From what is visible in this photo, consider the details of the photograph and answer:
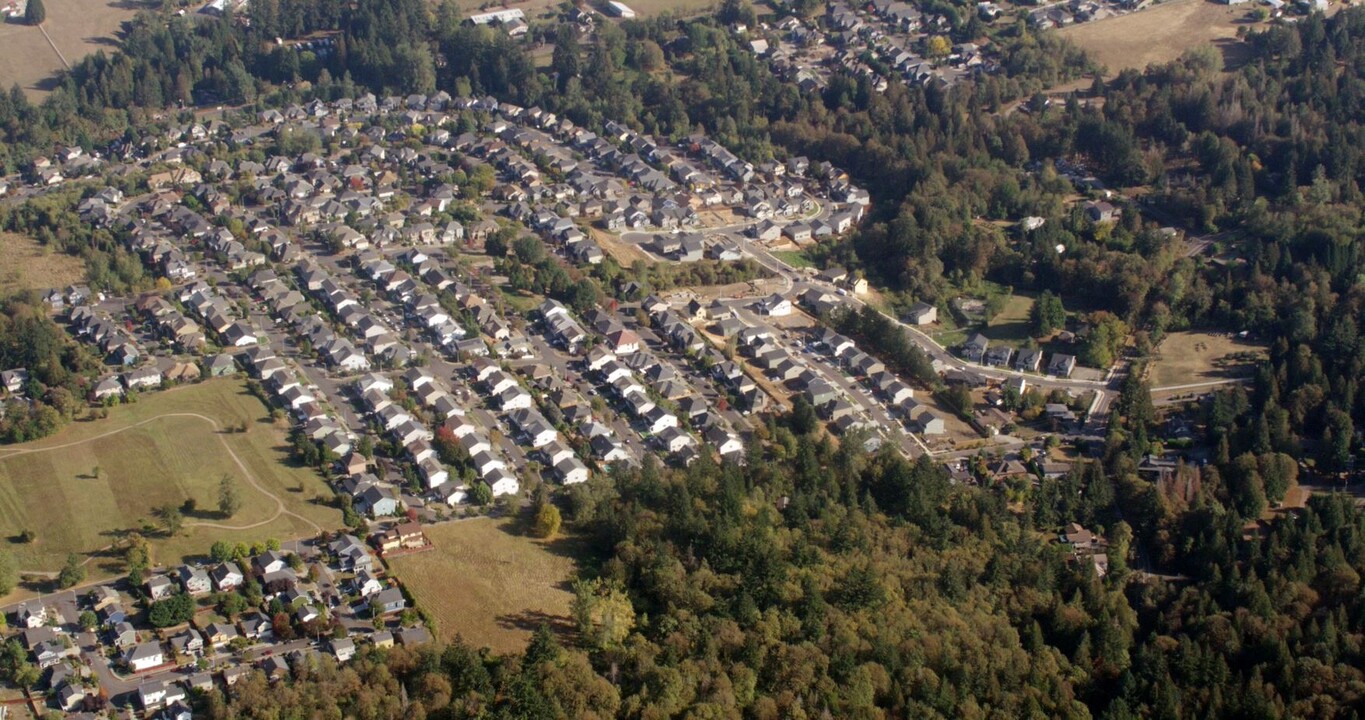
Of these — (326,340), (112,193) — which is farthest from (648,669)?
(112,193)

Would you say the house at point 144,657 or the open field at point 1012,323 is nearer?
the house at point 144,657

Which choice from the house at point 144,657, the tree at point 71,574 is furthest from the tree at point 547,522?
the tree at point 71,574

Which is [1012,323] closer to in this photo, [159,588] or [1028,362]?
[1028,362]

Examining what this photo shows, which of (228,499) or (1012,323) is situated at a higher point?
(228,499)

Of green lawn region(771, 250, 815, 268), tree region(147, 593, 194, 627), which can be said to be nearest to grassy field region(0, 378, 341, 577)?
tree region(147, 593, 194, 627)

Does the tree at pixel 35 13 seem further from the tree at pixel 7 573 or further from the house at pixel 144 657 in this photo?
the house at pixel 144 657

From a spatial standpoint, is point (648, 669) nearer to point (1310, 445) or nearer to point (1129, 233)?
point (1310, 445)

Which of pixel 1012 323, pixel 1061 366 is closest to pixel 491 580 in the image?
pixel 1061 366
